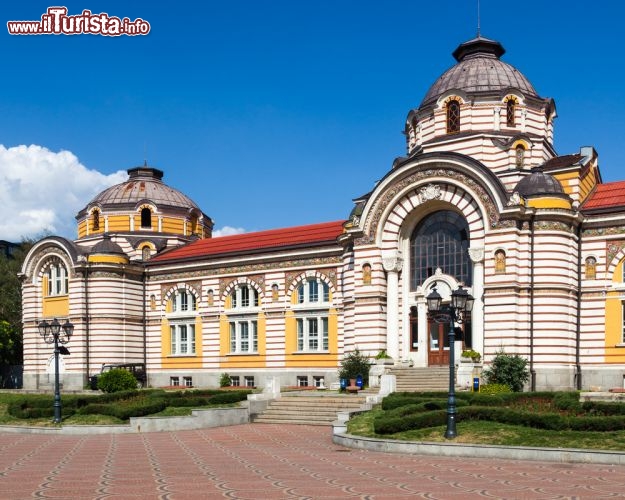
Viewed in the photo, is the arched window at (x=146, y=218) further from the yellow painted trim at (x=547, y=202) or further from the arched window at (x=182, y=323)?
the yellow painted trim at (x=547, y=202)

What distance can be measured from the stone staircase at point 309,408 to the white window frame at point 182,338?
17807 millimetres

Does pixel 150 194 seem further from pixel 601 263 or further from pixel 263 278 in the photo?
pixel 601 263

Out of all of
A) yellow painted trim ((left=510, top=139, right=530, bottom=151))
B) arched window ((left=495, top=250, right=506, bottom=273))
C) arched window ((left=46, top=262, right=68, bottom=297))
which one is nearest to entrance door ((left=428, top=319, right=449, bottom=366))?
arched window ((left=495, top=250, right=506, bottom=273))

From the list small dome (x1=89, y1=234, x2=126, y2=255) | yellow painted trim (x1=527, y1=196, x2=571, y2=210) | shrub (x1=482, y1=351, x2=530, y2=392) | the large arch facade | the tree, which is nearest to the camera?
shrub (x1=482, y1=351, x2=530, y2=392)

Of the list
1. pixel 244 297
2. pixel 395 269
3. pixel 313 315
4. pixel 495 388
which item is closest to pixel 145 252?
pixel 244 297

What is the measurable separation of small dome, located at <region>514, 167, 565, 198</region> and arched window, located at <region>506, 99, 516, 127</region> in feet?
21.4

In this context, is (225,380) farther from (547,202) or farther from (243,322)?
(547,202)

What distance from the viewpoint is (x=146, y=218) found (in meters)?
59.1

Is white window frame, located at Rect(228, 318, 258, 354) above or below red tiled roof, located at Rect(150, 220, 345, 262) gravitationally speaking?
below

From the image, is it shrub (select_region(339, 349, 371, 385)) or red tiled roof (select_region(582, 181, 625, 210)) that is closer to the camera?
red tiled roof (select_region(582, 181, 625, 210))

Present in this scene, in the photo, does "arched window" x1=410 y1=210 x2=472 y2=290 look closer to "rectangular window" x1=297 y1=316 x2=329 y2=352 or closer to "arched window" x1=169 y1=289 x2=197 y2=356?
"rectangular window" x1=297 y1=316 x2=329 y2=352

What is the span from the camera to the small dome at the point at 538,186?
37.2 metres

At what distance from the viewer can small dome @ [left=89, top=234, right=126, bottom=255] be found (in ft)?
172

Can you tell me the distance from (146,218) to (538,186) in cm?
3083
